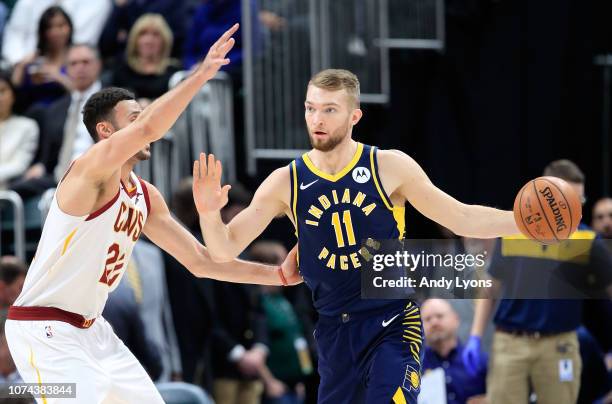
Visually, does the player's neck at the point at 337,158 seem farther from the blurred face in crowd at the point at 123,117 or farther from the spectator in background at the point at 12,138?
the spectator in background at the point at 12,138

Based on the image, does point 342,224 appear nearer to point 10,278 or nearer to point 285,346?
point 10,278

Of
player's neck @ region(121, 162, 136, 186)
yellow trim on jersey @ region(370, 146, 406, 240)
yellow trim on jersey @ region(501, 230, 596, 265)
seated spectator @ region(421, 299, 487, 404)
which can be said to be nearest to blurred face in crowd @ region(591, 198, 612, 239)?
yellow trim on jersey @ region(501, 230, 596, 265)

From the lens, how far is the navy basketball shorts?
280 inches

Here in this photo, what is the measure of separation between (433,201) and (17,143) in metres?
5.77

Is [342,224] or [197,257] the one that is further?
[197,257]

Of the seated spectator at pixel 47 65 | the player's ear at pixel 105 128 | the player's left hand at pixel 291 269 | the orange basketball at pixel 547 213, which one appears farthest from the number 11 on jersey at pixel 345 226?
the seated spectator at pixel 47 65

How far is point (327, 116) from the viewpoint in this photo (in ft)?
24.0

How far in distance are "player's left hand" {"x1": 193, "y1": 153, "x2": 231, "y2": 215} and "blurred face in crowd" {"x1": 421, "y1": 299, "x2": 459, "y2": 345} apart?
3.24 metres

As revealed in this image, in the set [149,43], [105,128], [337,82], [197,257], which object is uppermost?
[149,43]

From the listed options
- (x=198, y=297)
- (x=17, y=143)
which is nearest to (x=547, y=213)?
(x=198, y=297)

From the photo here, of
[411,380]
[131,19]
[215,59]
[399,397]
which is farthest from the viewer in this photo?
[131,19]

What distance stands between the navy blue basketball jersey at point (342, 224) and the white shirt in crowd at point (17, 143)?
17.1 feet

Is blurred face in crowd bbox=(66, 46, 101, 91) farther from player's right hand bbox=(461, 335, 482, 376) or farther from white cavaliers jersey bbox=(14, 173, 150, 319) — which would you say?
white cavaliers jersey bbox=(14, 173, 150, 319)

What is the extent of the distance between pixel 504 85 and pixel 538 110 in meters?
0.44
